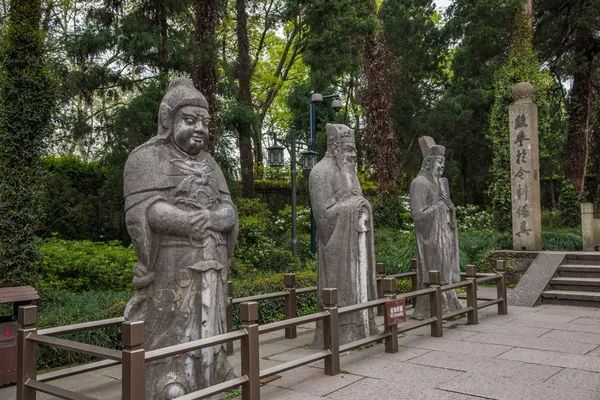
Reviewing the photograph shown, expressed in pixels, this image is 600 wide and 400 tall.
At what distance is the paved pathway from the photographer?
16.5 feet

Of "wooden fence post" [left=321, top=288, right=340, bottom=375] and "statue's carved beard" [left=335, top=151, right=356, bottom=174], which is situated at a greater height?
"statue's carved beard" [left=335, top=151, right=356, bottom=174]

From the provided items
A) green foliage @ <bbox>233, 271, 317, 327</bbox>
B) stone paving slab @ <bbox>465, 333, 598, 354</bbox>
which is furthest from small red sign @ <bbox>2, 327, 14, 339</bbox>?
stone paving slab @ <bbox>465, 333, 598, 354</bbox>

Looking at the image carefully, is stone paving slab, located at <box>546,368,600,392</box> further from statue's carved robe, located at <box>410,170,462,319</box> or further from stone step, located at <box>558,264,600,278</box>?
stone step, located at <box>558,264,600,278</box>

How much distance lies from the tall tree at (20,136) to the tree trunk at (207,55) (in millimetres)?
3605

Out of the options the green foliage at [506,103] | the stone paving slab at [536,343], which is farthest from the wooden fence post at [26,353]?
the green foliage at [506,103]

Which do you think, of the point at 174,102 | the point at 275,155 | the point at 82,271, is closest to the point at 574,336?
the point at 174,102

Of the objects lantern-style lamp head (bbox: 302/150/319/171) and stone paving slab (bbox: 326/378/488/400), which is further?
lantern-style lamp head (bbox: 302/150/319/171)

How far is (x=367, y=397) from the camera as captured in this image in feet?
16.2

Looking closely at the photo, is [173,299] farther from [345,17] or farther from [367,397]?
[345,17]

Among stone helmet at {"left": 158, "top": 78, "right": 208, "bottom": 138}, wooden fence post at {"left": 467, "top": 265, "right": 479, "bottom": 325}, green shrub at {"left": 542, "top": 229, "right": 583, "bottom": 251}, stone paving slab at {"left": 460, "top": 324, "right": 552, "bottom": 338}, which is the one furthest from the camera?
green shrub at {"left": 542, "top": 229, "right": 583, "bottom": 251}

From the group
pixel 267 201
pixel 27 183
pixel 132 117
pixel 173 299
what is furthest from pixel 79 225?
pixel 173 299

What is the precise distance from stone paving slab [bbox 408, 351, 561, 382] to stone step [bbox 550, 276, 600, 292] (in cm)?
578

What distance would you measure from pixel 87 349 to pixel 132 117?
11272 mm

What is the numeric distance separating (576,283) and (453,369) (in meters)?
6.58
